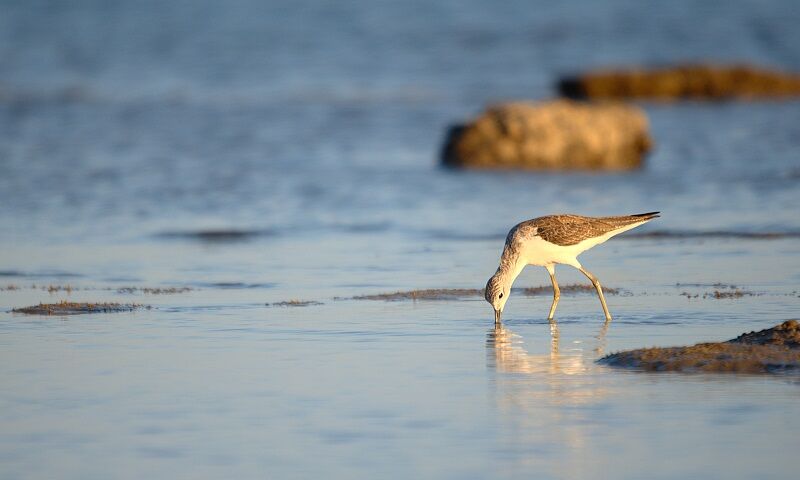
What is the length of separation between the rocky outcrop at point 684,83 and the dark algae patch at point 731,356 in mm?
29636

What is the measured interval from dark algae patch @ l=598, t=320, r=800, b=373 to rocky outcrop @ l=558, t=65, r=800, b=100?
29636 millimetres

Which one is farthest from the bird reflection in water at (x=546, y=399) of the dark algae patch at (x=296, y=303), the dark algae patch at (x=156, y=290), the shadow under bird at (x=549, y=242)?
the dark algae patch at (x=156, y=290)

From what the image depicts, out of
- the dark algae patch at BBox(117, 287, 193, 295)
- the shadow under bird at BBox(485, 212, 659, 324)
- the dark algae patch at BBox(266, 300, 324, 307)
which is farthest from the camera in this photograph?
the dark algae patch at BBox(117, 287, 193, 295)

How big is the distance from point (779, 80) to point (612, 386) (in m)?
32.4

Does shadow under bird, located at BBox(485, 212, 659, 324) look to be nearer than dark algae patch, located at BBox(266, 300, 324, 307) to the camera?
Yes

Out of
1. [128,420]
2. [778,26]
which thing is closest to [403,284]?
[128,420]

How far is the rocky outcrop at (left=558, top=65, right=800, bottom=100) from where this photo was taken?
39625mm

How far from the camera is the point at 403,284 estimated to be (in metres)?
14.4

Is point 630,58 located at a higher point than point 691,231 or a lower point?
higher

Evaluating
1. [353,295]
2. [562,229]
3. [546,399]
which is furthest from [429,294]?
[546,399]

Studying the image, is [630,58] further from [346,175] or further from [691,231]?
[691,231]

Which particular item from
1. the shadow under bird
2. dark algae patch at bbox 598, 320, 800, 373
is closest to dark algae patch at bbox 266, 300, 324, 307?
the shadow under bird

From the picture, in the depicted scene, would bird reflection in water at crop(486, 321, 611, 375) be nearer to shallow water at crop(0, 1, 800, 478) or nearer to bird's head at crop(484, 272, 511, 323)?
shallow water at crop(0, 1, 800, 478)

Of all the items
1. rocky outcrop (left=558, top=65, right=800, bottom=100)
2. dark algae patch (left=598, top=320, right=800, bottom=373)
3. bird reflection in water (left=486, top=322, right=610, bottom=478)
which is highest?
rocky outcrop (left=558, top=65, right=800, bottom=100)
